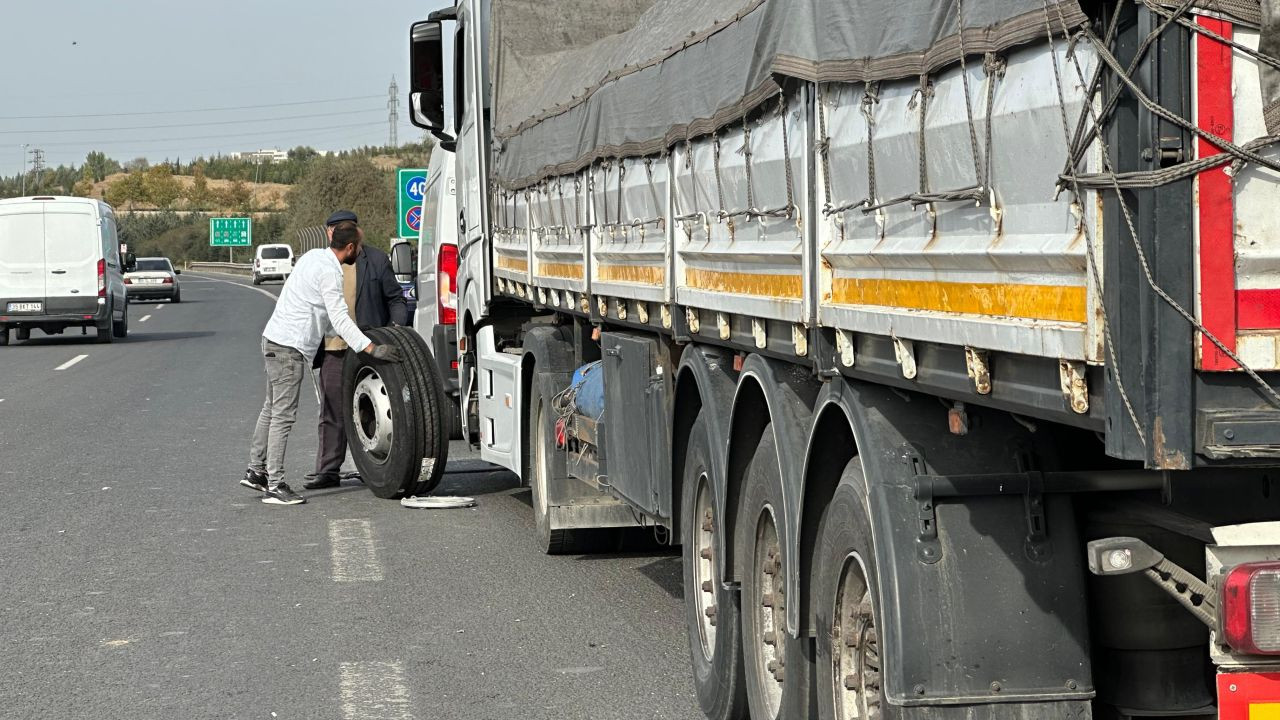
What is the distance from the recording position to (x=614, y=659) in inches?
260

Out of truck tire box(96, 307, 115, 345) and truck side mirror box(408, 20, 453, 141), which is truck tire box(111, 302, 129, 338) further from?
truck side mirror box(408, 20, 453, 141)

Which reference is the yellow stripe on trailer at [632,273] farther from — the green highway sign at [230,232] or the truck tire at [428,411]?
the green highway sign at [230,232]

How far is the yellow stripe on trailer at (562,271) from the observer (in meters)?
8.05

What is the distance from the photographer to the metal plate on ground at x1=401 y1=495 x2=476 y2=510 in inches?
417

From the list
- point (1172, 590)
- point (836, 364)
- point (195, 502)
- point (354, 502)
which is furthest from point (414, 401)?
point (1172, 590)

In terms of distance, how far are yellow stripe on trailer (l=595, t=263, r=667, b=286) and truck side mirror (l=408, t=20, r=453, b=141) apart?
12.1 feet

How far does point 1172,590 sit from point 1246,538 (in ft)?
0.70

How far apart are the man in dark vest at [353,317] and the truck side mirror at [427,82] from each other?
105 centimetres

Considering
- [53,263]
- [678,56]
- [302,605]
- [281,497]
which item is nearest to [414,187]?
[53,263]

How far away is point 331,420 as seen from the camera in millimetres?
11742

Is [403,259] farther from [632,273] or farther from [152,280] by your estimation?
[152,280]

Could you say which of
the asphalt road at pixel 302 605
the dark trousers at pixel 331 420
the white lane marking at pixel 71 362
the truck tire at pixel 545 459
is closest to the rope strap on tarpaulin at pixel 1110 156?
the asphalt road at pixel 302 605

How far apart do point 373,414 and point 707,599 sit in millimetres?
5703

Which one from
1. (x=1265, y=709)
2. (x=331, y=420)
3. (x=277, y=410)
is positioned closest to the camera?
(x=1265, y=709)
